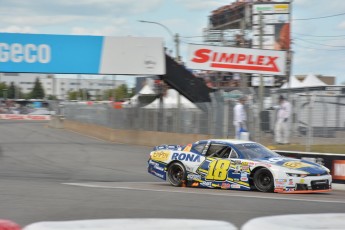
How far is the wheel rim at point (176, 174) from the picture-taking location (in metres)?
13.2

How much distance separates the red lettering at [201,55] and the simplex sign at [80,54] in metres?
1.43

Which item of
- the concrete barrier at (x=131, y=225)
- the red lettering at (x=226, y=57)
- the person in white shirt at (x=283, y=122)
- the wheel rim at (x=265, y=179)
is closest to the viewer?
the concrete barrier at (x=131, y=225)

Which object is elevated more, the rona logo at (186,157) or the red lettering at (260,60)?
the red lettering at (260,60)

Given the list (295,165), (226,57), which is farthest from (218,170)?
(226,57)

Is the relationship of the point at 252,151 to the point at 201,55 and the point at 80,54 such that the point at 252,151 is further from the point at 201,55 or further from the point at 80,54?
the point at 80,54

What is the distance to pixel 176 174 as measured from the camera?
13.3 metres

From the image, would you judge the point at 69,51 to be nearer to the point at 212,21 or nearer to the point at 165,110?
the point at 165,110

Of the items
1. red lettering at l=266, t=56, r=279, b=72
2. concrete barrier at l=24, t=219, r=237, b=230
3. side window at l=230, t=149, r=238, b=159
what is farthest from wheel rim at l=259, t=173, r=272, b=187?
red lettering at l=266, t=56, r=279, b=72

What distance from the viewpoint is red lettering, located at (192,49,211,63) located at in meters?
24.4

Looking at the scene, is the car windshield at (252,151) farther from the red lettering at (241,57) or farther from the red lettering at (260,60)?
the red lettering at (260,60)

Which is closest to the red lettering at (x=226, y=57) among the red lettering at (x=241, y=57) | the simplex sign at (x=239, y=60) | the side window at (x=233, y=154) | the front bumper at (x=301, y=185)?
the simplex sign at (x=239, y=60)

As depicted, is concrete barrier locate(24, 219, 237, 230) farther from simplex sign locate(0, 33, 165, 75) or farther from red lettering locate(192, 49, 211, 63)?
red lettering locate(192, 49, 211, 63)

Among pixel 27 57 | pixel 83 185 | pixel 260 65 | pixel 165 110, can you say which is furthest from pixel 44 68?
pixel 83 185

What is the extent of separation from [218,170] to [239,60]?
13.3 m
